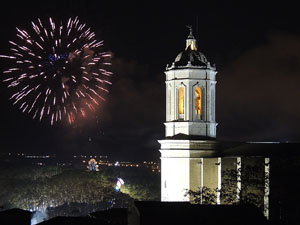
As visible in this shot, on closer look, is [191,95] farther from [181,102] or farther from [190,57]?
[190,57]

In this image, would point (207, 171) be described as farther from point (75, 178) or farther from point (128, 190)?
point (128, 190)

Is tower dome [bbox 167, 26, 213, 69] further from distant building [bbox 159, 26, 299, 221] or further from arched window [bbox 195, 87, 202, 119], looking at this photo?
arched window [bbox 195, 87, 202, 119]

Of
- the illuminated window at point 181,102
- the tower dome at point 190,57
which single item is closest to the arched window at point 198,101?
the illuminated window at point 181,102

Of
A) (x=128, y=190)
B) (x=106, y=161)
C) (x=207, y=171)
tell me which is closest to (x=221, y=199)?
(x=207, y=171)

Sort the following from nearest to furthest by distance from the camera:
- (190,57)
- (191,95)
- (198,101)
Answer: (191,95)
(190,57)
(198,101)

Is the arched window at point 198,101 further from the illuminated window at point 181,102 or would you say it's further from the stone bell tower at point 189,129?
the illuminated window at point 181,102

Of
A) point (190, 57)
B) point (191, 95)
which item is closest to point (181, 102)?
point (191, 95)

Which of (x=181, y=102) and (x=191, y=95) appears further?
(x=181, y=102)
